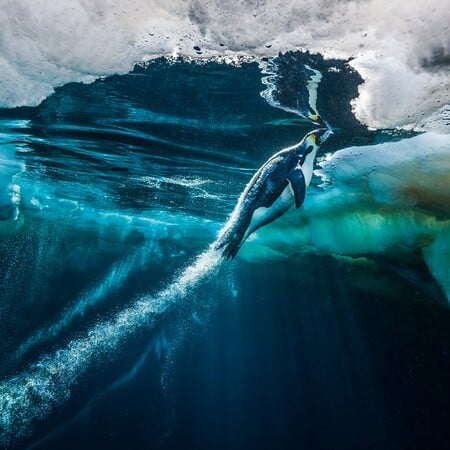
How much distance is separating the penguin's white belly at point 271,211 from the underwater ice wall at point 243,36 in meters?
2.37

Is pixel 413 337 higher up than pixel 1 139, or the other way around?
pixel 1 139

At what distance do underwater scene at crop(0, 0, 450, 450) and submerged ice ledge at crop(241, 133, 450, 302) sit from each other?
0.22ft

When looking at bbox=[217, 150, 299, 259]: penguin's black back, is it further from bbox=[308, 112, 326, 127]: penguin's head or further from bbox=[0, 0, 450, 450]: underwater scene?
bbox=[308, 112, 326, 127]: penguin's head

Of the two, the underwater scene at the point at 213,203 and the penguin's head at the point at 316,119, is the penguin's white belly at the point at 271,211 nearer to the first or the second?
the underwater scene at the point at 213,203

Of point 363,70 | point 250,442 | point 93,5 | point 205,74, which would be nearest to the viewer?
point 93,5

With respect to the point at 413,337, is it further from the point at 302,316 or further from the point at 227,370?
the point at 227,370

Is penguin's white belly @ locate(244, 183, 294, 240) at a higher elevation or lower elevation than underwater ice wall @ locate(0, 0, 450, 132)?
lower

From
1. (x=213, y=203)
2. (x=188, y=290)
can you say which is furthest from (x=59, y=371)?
(x=188, y=290)

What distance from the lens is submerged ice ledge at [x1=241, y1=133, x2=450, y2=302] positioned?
8.54 meters

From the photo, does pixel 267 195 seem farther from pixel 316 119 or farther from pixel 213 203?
pixel 213 203

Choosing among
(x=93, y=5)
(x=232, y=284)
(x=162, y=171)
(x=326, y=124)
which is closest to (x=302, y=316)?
(x=232, y=284)

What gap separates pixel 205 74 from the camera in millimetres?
5973

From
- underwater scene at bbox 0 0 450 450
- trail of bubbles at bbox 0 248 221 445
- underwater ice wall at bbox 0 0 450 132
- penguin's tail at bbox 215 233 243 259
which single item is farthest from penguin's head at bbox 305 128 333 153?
trail of bubbles at bbox 0 248 221 445

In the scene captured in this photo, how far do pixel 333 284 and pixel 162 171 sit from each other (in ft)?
56.9
